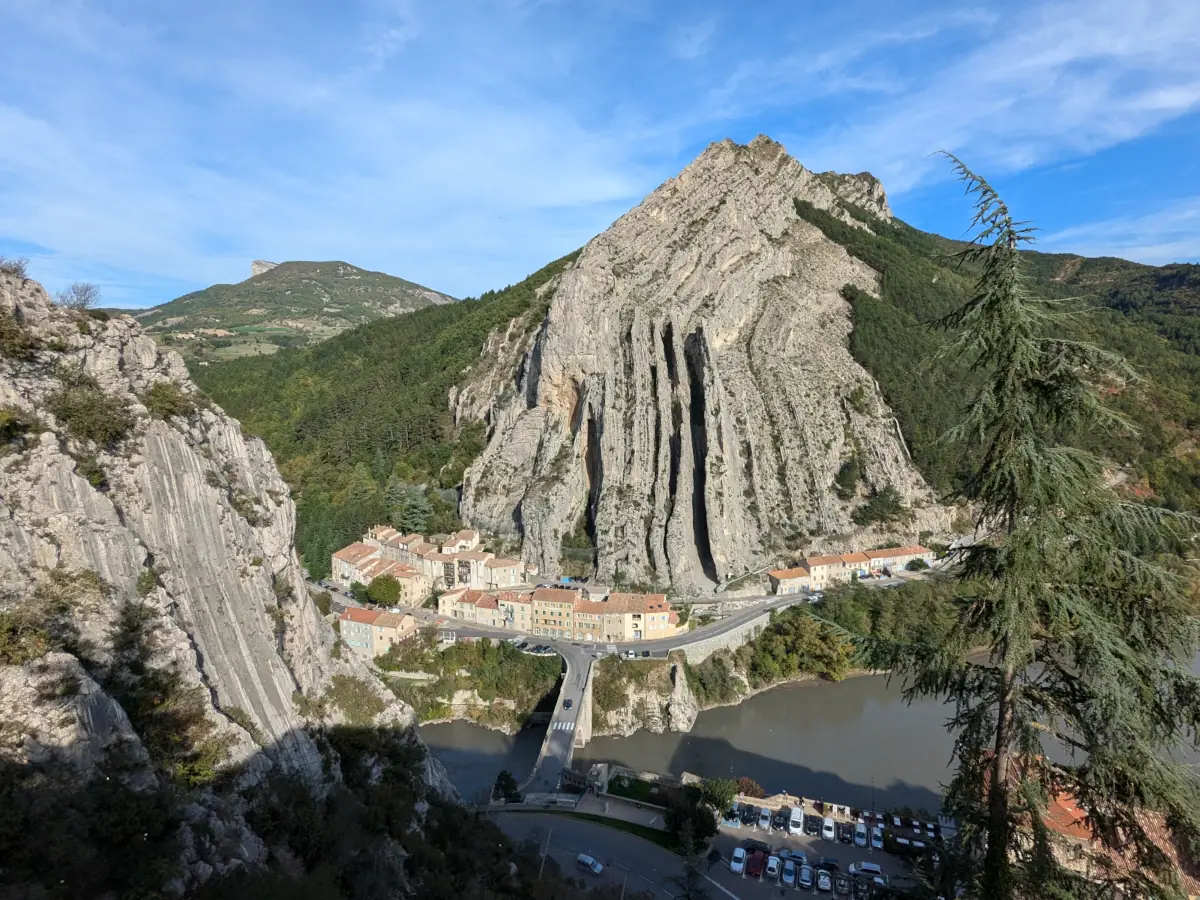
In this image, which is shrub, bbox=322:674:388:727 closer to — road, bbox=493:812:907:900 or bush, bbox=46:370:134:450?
bush, bbox=46:370:134:450

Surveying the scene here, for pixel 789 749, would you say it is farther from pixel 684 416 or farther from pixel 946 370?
pixel 946 370

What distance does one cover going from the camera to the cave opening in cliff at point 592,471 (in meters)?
30.2

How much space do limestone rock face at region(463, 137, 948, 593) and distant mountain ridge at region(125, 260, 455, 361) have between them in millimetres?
50948

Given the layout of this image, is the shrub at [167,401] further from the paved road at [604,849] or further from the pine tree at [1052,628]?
the paved road at [604,849]

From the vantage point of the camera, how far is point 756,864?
14102 millimetres

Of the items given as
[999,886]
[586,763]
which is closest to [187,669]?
[999,886]

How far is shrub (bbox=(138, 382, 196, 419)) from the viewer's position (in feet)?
23.8

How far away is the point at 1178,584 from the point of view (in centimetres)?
356

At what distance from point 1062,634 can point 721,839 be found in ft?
46.3

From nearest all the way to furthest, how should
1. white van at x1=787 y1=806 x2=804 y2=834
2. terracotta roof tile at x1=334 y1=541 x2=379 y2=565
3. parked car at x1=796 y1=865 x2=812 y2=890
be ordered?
1. parked car at x1=796 y1=865 x2=812 y2=890
2. white van at x1=787 y1=806 x2=804 y2=834
3. terracotta roof tile at x1=334 y1=541 x2=379 y2=565

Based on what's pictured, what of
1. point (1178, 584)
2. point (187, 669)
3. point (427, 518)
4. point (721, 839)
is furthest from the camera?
point (427, 518)

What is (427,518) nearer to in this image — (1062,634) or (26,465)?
(26,465)

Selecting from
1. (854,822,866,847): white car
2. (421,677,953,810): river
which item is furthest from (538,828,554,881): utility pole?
(854,822,866,847): white car

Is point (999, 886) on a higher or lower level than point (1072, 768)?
lower
